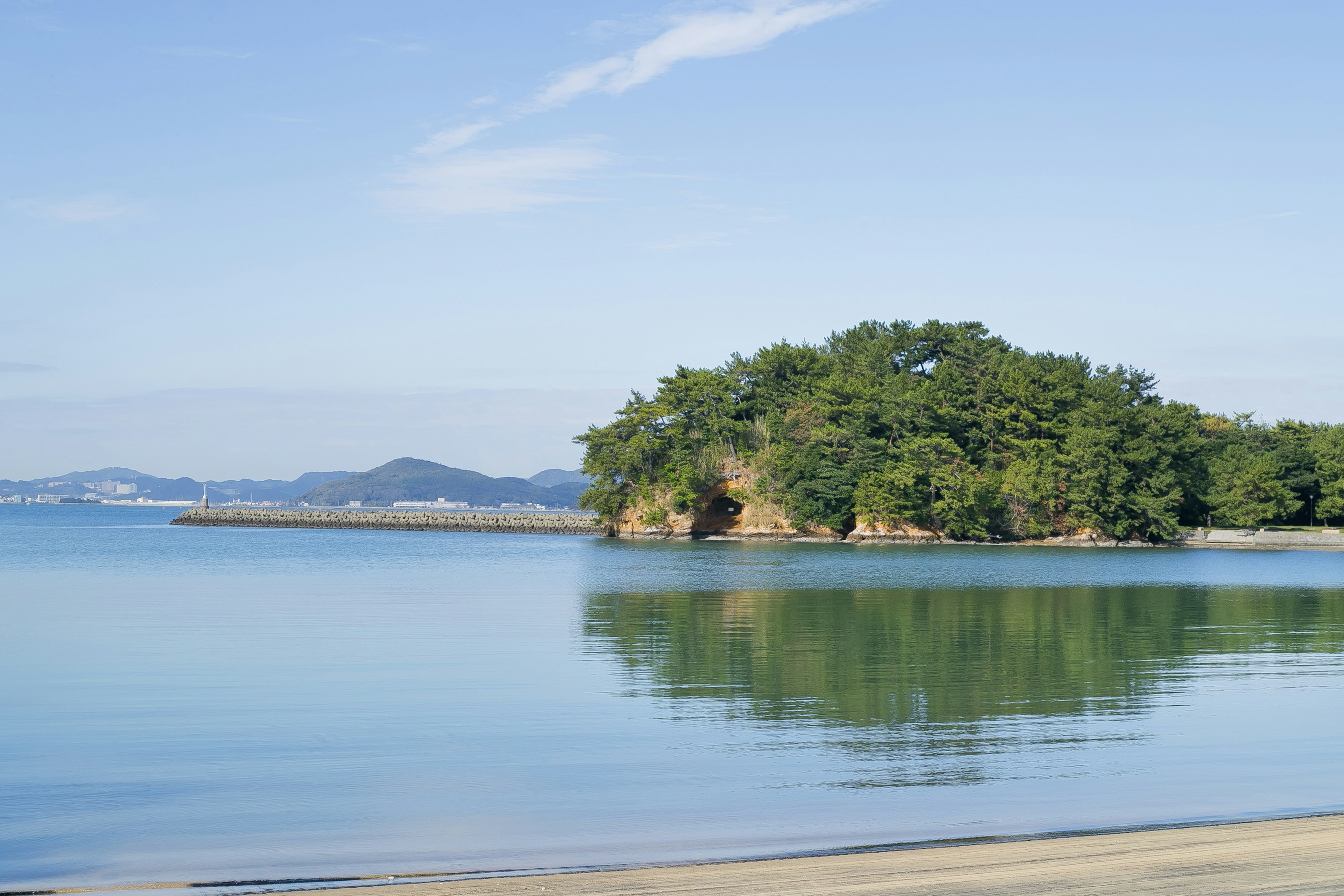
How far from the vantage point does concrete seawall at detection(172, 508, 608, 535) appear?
101m

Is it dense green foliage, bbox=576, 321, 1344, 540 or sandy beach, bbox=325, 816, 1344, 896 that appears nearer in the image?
sandy beach, bbox=325, 816, 1344, 896

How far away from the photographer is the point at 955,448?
7081cm

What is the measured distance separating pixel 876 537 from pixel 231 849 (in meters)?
67.5

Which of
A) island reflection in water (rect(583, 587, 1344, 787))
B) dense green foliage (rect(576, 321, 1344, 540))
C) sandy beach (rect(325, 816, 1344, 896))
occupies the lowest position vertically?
island reflection in water (rect(583, 587, 1344, 787))

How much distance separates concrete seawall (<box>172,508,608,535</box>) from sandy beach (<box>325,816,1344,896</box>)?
8810 cm

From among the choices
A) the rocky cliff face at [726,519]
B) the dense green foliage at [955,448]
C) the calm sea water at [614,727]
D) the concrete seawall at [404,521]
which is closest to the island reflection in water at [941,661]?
the calm sea water at [614,727]

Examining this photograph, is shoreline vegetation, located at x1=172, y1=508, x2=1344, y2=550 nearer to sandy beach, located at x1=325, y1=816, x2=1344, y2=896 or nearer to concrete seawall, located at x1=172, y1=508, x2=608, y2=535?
concrete seawall, located at x1=172, y1=508, x2=608, y2=535

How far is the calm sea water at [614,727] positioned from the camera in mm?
7570

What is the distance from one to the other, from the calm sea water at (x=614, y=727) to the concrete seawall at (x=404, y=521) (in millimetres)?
72152

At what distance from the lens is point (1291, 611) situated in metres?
26.4

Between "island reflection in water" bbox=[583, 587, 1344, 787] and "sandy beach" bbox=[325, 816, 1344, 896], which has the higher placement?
"sandy beach" bbox=[325, 816, 1344, 896]

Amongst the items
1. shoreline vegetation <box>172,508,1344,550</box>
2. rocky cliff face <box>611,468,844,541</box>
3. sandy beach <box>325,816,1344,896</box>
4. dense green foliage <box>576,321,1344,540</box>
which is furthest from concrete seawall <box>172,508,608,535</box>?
sandy beach <box>325,816,1344,896</box>

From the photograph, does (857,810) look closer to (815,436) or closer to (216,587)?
(216,587)

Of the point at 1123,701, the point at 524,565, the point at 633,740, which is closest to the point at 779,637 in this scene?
the point at 1123,701
